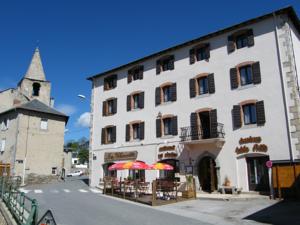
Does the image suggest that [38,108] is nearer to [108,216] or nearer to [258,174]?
[108,216]

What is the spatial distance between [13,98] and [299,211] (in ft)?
114

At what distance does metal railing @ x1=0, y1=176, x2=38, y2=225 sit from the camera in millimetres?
7165

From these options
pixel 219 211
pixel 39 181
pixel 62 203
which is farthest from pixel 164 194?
pixel 39 181

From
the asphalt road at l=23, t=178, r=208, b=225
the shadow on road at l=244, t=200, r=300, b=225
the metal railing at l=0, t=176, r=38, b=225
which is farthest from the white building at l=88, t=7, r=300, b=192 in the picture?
the metal railing at l=0, t=176, r=38, b=225

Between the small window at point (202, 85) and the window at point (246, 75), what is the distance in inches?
102

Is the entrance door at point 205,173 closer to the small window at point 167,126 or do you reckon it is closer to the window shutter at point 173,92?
the small window at point 167,126

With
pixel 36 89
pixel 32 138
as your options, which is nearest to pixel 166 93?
pixel 32 138

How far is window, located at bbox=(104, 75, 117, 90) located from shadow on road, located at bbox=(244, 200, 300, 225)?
17571 mm

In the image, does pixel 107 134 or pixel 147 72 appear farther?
pixel 107 134

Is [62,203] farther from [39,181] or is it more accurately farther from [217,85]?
[39,181]

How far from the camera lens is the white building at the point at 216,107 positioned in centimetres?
1716

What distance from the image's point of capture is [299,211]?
38.7 ft

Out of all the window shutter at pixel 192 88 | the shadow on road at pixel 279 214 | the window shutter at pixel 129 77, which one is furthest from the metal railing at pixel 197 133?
the window shutter at pixel 129 77

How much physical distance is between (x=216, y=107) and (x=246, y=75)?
2.77 meters
